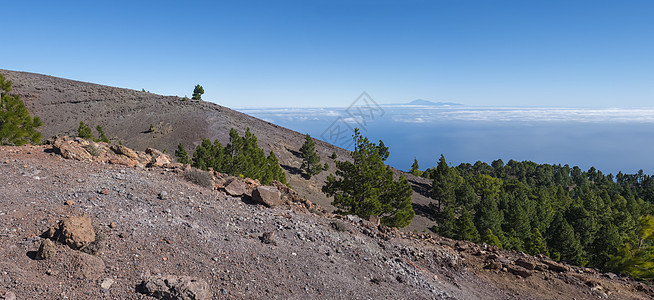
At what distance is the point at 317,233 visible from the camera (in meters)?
11.5

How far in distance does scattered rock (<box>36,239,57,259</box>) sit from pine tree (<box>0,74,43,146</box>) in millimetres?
14366

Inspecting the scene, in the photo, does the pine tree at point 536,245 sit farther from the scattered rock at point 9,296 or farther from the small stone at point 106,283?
the scattered rock at point 9,296

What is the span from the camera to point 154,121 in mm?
59625

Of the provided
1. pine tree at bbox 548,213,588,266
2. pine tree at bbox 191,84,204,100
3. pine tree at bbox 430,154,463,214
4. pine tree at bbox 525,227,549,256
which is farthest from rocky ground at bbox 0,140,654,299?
pine tree at bbox 191,84,204,100

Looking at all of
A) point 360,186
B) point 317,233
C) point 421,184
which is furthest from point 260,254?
point 421,184

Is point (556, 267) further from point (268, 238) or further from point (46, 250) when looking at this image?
point (46, 250)

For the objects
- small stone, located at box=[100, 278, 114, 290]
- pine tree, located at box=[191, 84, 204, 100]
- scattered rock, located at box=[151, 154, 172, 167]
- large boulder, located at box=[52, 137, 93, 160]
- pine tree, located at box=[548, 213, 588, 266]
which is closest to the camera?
small stone, located at box=[100, 278, 114, 290]

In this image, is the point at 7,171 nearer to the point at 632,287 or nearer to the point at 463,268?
the point at 463,268

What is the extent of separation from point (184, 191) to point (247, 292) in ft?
20.7

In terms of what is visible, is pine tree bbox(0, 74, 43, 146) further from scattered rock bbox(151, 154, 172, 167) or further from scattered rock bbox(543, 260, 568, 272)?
scattered rock bbox(543, 260, 568, 272)

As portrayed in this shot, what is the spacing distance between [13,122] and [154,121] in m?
47.6

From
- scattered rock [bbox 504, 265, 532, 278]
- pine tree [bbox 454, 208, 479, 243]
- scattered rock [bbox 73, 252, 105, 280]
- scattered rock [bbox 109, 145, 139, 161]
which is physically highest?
scattered rock [bbox 109, 145, 139, 161]

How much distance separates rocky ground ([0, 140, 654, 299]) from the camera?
6.41 meters

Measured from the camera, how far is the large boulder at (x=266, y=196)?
1301 cm
